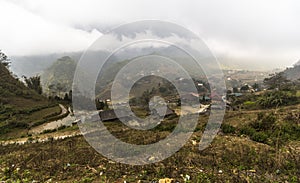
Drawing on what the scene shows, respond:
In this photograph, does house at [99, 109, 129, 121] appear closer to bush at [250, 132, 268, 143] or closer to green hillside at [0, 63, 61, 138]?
bush at [250, 132, 268, 143]

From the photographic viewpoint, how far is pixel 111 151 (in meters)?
9.76

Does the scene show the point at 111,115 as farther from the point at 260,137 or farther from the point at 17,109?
the point at 17,109

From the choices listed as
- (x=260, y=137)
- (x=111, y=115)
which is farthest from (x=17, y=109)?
(x=260, y=137)

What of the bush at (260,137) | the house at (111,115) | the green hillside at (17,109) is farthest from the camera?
the green hillside at (17,109)

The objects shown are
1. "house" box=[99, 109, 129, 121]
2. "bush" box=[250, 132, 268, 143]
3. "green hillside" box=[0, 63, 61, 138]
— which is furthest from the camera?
"green hillside" box=[0, 63, 61, 138]

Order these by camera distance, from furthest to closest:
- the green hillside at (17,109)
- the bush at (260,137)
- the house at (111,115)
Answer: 1. the green hillside at (17,109)
2. the house at (111,115)
3. the bush at (260,137)

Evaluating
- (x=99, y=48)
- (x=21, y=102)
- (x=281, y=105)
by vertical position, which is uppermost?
(x=99, y=48)

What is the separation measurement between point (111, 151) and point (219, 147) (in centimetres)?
454

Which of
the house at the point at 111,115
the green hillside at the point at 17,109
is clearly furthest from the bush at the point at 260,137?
Answer: the green hillside at the point at 17,109

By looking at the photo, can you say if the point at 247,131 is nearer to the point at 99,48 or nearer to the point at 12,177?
the point at 99,48

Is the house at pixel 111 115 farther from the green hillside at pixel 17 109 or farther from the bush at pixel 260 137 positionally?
the green hillside at pixel 17 109

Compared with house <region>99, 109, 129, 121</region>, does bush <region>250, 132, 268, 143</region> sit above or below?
below

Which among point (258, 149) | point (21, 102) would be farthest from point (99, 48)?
point (21, 102)

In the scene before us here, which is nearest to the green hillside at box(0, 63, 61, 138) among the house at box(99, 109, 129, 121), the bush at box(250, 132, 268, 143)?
the house at box(99, 109, 129, 121)
